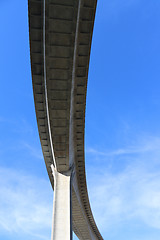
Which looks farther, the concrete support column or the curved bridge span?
the concrete support column

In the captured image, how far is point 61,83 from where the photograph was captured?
17109 millimetres

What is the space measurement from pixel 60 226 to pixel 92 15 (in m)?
18.9

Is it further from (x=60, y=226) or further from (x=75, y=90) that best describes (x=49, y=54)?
(x=60, y=226)

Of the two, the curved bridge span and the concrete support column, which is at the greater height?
the curved bridge span

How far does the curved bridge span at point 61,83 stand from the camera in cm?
1366

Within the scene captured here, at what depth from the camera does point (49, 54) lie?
15.3 meters

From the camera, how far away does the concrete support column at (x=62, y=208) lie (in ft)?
69.1

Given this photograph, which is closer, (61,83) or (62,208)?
(61,83)

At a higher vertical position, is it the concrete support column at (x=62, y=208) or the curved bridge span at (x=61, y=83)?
the curved bridge span at (x=61, y=83)

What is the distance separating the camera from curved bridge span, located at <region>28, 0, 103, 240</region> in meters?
13.7

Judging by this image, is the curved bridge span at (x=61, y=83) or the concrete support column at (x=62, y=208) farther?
the concrete support column at (x=62, y=208)

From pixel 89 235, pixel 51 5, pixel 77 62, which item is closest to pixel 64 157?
pixel 77 62

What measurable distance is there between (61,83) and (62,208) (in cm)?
1298

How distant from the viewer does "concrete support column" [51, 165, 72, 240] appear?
69.1 ft
